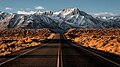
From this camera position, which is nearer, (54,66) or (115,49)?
(54,66)

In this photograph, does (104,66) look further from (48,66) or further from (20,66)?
(20,66)

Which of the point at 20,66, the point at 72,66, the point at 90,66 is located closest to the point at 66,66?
the point at 72,66

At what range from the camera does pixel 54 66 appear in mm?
17812

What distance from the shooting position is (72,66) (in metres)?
17.9

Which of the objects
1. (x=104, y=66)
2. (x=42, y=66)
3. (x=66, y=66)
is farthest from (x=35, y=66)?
(x=104, y=66)

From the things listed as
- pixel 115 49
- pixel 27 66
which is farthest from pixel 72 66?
pixel 115 49

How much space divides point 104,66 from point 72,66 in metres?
1.99

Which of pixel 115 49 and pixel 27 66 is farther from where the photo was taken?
pixel 115 49

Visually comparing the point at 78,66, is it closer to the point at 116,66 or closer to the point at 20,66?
the point at 116,66

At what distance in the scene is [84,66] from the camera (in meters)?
17.9

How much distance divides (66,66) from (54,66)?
28.4 inches

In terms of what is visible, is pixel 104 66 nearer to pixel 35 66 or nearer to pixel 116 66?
pixel 116 66

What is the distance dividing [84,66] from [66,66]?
3.58 ft

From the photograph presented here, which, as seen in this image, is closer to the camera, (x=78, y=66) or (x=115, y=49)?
(x=78, y=66)
